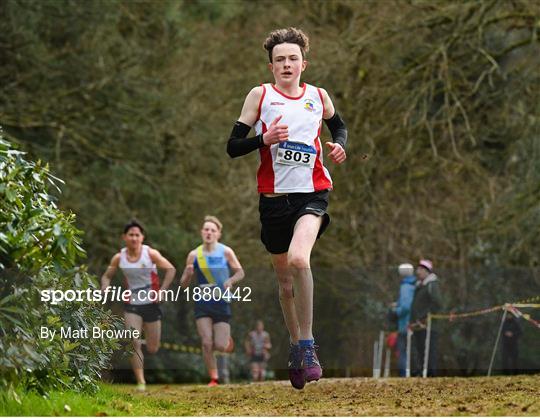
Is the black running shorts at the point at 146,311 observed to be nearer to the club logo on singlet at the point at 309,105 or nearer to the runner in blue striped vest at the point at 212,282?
the runner in blue striped vest at the point at 212,282

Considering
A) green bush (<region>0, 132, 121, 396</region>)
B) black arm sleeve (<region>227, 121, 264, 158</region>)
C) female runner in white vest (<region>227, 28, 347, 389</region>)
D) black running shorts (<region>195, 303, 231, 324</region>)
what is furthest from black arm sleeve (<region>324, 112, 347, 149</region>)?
black running shorts (<region>195, 303, 231, 324</region>)

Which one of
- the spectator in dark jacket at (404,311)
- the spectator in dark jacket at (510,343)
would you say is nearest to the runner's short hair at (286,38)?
the spectator in dark jacket at (404,311)

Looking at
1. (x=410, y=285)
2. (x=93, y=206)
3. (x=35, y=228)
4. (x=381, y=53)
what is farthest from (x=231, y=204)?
(x=35, y=228)

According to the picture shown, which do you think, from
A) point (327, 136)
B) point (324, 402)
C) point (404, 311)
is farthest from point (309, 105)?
point (327, 136)

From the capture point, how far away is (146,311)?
41.9ft

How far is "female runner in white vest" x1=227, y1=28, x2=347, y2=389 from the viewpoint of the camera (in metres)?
8.43

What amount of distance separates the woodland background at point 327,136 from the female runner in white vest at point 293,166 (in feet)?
29.1

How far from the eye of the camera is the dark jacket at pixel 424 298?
1673cm

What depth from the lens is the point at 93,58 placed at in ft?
75.1

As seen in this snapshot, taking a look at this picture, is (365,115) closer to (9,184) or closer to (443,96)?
(443,96)

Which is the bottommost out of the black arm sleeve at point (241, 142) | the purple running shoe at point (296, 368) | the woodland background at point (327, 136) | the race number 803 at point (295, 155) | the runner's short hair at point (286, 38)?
the purple running shoe at point (296, 368)

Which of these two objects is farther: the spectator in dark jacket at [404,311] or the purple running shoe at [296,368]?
the spectator in dark jacket at [404,311]

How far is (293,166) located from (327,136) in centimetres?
1176

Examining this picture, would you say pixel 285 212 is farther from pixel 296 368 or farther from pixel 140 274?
pixel 140 274
